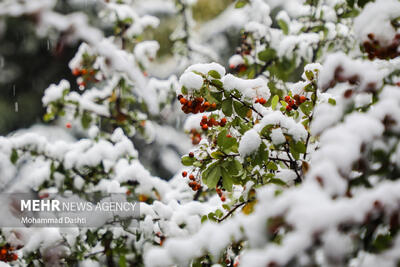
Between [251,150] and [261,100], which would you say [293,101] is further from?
[251,150]

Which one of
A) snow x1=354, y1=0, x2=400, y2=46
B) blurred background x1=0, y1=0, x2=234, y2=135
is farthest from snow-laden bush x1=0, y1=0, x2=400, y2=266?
blurred background x1=0, y1=0, x2=234, y2=135

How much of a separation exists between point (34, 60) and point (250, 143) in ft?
25.3

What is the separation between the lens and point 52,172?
107 inches

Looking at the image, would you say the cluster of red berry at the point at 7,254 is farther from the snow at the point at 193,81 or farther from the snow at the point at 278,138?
the snow at the point at 278,138

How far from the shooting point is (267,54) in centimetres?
268

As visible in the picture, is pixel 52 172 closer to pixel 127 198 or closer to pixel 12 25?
pixel 127 198

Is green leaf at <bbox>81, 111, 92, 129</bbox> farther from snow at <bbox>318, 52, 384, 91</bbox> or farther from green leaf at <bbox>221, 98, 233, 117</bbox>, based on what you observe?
snow at <bbox>318, 52, 384, 91</bbox>

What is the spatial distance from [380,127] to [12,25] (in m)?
8.03

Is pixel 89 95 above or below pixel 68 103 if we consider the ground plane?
above

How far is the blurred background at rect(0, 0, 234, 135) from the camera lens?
23.7 ft

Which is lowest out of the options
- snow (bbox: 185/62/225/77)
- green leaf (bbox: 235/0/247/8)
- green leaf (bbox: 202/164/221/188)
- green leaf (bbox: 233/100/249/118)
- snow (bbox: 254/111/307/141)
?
green leaf (bbox: 202/164/221/188)

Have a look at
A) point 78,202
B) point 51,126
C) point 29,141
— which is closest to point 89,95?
point 29,141

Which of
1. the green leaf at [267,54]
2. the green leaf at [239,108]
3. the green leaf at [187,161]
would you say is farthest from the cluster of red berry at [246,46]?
the green leaf at [187,161]

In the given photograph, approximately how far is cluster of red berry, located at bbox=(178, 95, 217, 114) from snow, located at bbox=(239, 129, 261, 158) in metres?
0.32
